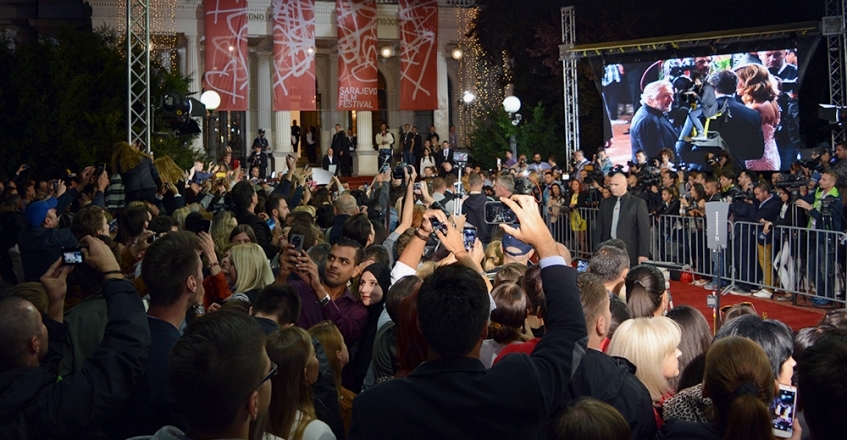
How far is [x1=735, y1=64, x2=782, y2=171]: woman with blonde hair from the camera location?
20.8 m

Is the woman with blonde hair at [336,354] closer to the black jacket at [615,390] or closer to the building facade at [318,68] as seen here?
the black jacket at [615,390]

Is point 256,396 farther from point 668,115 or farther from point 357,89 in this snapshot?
point 357,89

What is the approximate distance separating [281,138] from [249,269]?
85.8 ft

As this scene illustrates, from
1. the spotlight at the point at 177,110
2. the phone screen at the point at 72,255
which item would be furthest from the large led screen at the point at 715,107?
the phone screen at the point at 72,255

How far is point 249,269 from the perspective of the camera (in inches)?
228

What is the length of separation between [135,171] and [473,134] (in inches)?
806

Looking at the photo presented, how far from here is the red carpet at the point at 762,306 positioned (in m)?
10.4

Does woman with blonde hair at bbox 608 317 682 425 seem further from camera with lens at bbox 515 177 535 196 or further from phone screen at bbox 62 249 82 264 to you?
camera with lens at bbox 515 177 535 196

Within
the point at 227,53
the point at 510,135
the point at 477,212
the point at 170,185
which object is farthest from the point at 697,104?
the point at 170,185

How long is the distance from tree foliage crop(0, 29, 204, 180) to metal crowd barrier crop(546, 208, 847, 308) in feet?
32.2

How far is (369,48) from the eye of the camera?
94.4ft

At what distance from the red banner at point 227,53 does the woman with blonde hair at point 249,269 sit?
2184 cm

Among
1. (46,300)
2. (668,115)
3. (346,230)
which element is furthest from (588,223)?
(46,300)

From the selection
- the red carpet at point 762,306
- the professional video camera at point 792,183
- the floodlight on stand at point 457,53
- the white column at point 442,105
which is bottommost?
the red carpet at point 762,306
